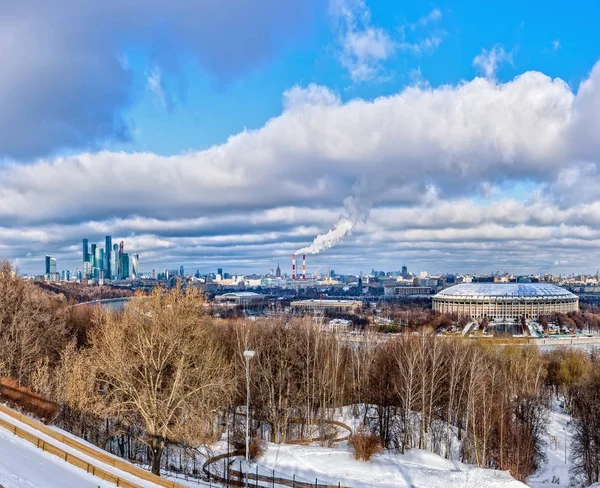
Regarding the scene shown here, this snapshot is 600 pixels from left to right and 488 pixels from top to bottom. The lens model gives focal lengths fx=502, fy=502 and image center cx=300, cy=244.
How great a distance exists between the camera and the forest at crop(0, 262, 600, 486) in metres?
25.8

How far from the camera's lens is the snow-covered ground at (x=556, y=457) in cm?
3306

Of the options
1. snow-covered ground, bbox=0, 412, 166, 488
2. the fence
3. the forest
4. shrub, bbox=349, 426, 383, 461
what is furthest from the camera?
shrub, bbox=349, 426, 383, 461

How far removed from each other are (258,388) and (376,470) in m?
12.5

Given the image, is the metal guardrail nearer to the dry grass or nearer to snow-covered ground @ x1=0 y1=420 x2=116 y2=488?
snow-covered ground @ x1=0 y1=420 x2=116 y2=488

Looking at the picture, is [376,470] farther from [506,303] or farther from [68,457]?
[506,303]

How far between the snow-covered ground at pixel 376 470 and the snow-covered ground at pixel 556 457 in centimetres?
783

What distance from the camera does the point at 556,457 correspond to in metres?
39.0

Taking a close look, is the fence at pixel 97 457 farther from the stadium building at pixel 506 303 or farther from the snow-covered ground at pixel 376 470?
the stadium building at pixel 506 303

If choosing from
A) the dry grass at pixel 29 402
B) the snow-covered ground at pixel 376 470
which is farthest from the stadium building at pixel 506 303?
the dry grass at pixel 29 402

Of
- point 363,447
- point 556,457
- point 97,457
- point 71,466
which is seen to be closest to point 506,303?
point 556,457

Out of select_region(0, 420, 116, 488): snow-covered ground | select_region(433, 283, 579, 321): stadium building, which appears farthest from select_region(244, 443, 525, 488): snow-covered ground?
select_region(433, 283, 579, 321): stadium building

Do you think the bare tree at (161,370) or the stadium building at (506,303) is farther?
the stadium building at (506,303)

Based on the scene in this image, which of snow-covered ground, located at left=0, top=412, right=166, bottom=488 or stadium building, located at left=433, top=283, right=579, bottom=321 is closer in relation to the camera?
snow-covered ground, located at left=0, top=412, right=166, bottom=488

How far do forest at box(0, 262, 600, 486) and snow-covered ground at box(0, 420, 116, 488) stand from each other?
362 cm
